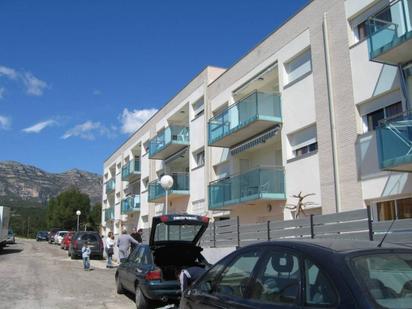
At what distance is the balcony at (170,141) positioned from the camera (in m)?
30.8

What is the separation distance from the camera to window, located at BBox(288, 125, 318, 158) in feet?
60.3

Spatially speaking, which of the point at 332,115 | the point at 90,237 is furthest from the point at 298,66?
the point at 90,237

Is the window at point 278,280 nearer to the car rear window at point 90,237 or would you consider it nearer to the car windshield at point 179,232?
the car windshield at point 179,232

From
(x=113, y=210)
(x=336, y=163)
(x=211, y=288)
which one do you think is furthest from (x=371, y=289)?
(x=113, y=210)

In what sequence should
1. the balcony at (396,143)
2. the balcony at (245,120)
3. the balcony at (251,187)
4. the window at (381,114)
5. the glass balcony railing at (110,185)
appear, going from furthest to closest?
1. the glass balcony railing at (110,185)
2. the balcony at (245,120)
3. the balcony at (251,187)
4. the window at (381,114)
5. the balcony at (396,143)

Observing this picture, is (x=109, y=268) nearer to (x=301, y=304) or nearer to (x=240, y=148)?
(x=240, y=148)

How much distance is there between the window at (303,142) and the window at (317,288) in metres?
14.4

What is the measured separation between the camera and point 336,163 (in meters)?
16.3

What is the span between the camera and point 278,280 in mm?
4266

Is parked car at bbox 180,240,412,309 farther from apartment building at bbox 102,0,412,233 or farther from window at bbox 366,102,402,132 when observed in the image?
window at bbox 366,102,402,132

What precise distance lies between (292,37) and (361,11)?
408 centimetres

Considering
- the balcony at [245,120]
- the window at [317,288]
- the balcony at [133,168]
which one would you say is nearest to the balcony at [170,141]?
the balcony at [245,120]

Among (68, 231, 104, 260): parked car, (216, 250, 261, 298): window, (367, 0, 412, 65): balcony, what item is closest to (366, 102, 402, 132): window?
(367, 0, 412, 65): balcony

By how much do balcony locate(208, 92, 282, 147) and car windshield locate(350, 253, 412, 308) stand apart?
647 inches
